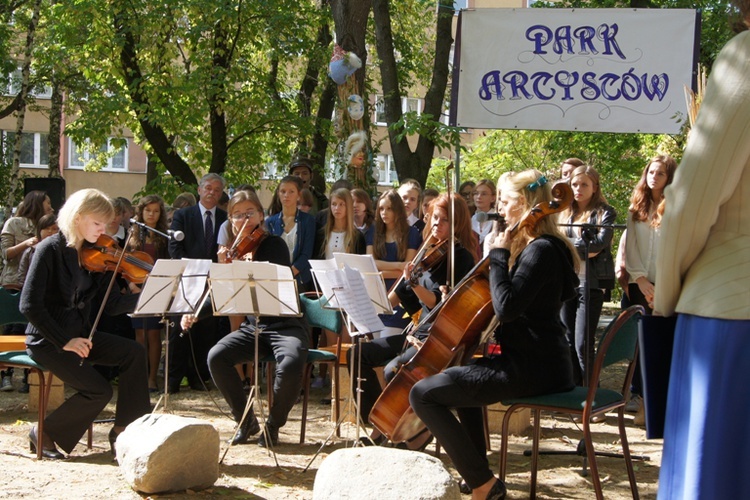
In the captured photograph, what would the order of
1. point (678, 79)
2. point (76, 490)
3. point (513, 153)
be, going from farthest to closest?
point (513, 153), point (678, 79), point (76, 490)

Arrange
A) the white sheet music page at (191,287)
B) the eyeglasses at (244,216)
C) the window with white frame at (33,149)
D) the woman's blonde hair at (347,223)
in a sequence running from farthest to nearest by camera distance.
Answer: the window with white frame at (33,149), the woman's blonde hair at (347,223), the eyeglasses at (244,216), the white sheet music page at (191,287)

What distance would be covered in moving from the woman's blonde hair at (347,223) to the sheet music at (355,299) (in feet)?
8.53

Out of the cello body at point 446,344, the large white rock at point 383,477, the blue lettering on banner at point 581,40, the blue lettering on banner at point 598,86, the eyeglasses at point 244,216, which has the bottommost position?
the large white rock at point 383,477

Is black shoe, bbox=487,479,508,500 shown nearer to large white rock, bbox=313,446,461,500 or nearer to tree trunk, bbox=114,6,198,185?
large white rock, bbox=313,446,461,500

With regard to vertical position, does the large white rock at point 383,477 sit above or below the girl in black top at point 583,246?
below

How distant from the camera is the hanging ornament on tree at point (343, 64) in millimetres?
9820

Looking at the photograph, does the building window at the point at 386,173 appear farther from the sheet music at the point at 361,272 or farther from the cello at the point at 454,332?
the cello at the point at 454,332

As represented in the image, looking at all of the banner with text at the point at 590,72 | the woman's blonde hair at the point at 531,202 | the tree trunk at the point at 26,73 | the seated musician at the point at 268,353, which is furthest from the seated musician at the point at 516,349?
the tree trunk at the point at 26,73

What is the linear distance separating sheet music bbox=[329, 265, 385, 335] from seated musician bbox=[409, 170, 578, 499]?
814 millimetres

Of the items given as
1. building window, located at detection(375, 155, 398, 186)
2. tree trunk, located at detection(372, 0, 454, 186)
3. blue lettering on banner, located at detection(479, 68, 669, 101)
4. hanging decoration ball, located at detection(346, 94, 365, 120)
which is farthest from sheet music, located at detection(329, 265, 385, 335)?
building window, located at detection(375, 155, 398, 186)

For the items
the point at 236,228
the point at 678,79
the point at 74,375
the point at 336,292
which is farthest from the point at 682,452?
the point at 678,79

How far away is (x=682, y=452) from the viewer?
2346 millimetres

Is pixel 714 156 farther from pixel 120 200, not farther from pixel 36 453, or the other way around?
pixel 120 200

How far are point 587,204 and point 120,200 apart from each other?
4.78 m
